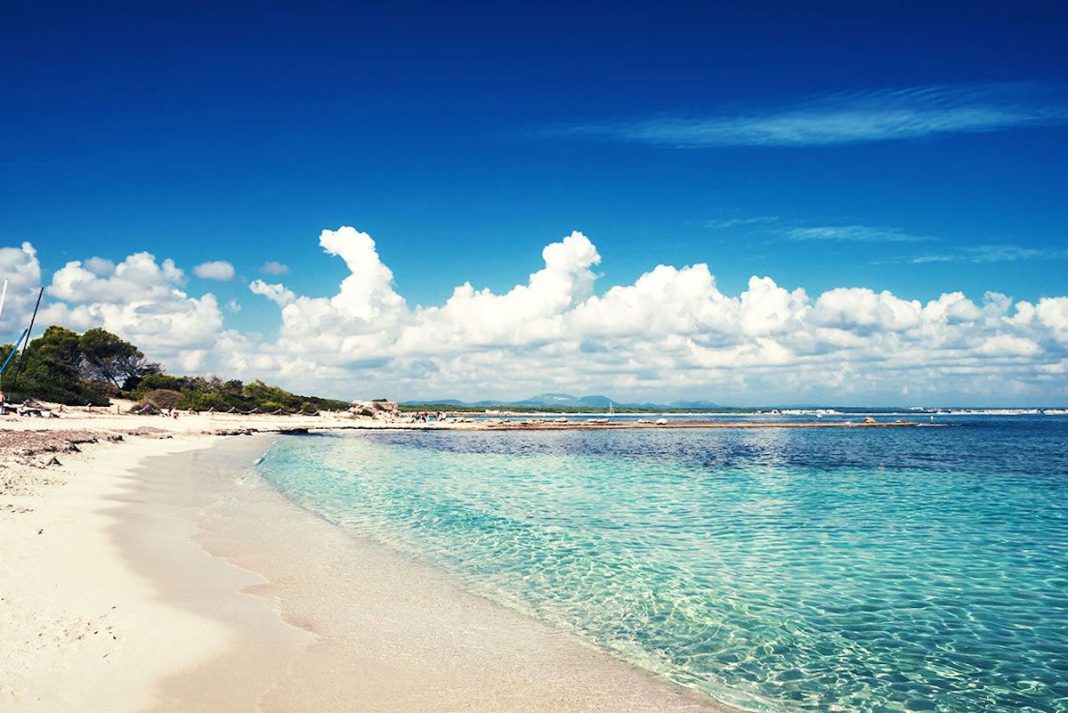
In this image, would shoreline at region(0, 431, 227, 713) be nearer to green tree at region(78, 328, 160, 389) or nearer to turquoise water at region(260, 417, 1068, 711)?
turquoise water at region(260, 417, 1068, 711)

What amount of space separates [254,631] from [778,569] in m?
9.85

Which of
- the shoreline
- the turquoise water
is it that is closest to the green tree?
the turquoise water

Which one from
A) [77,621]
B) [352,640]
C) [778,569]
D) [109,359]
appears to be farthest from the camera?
[109,359]

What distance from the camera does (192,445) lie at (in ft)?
143

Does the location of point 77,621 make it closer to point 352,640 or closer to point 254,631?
point 254,631

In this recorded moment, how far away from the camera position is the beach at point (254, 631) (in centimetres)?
636

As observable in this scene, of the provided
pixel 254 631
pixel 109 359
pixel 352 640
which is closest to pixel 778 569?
pixel 352 640

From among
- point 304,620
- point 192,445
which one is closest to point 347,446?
point 192,445

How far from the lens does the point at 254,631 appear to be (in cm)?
838

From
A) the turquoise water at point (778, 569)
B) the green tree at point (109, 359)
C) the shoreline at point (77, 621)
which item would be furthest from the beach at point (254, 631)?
the green tree at point (109, 359)

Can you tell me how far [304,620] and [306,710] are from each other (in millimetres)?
3272

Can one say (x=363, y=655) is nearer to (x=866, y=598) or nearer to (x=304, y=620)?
(x=304, y=620)

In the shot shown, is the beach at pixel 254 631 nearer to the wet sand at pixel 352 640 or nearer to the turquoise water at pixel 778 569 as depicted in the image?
the wet sand at pixel 352 640

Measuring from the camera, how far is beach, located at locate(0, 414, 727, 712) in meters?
6.36
